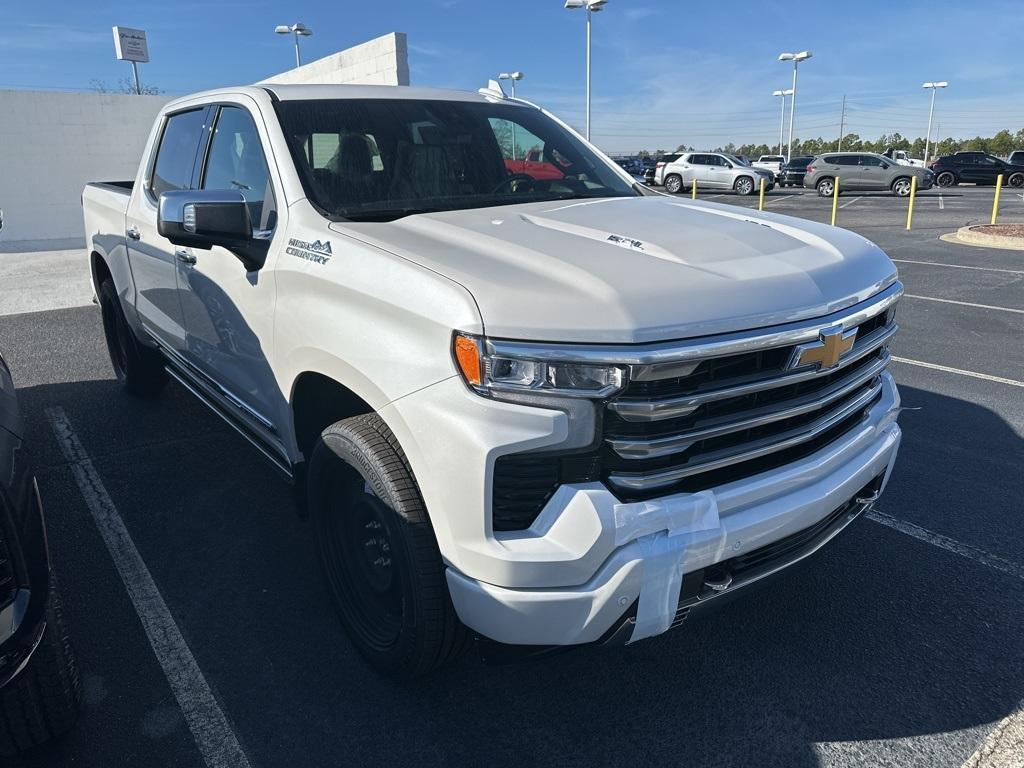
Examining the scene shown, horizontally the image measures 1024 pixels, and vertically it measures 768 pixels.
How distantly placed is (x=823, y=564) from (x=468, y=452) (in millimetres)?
2120

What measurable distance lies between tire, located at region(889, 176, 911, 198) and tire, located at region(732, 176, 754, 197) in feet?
17.7

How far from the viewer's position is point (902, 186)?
30.3 metres

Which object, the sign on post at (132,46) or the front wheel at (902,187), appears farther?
the front wheel at (902,187)

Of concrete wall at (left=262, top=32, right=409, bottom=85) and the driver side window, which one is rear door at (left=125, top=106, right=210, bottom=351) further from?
concrete wall at (left=262, top=32, right=409, bottom=85)

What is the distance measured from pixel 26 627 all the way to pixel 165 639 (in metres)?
0.98

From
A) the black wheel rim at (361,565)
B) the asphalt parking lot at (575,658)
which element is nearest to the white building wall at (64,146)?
the asphalt parking lot at (575,658)

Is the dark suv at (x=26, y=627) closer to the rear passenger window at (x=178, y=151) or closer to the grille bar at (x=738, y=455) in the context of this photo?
the grille bar at (x=738, y=455)

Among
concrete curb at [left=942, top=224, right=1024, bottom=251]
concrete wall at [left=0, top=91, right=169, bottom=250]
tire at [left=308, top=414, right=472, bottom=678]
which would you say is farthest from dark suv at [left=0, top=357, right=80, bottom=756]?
concrete wall at [left=0, top=91, right=169, bottom=250]

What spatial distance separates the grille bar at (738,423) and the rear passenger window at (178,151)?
306 cm

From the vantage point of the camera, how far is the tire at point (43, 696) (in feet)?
7.10

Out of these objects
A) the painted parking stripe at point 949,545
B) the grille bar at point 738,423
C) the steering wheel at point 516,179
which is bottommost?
the painted parking stripe at point 949,545

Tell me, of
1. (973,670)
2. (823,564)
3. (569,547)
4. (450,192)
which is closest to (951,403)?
(823,564)

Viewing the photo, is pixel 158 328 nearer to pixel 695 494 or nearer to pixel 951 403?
pixel 695 494

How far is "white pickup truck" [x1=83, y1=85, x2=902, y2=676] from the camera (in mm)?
1977
